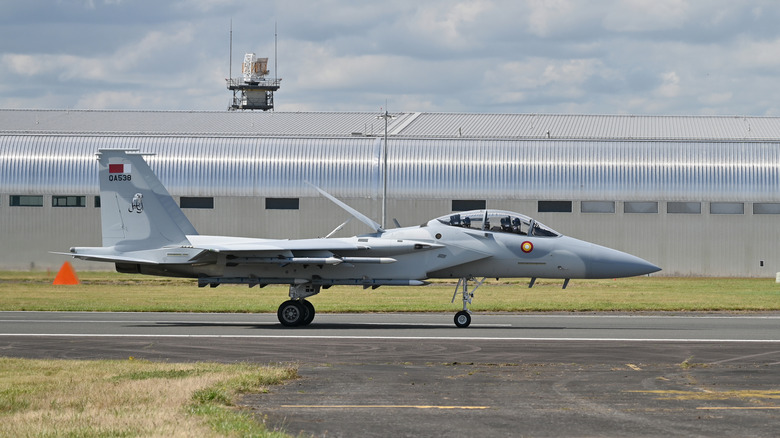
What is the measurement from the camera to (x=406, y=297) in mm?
35500

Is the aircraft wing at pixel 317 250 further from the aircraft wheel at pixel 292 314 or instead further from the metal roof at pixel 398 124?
the metal roof at pixel 398 124

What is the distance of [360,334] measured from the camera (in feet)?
71.4

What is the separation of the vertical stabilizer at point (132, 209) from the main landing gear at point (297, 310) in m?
2.83

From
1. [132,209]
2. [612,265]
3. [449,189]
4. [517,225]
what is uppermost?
[449,189]

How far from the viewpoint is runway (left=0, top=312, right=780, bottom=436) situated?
11.1 meters

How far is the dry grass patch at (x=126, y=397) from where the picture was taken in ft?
33.6

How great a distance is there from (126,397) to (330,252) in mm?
11746

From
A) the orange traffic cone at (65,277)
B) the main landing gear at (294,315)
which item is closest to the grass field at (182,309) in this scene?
the orange traffic cone at (65,277)

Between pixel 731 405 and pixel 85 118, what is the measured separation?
61616mm

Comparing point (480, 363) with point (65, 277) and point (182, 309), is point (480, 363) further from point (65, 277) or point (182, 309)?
point (65, 277)

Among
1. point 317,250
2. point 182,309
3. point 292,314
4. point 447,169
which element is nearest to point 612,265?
point 317,250

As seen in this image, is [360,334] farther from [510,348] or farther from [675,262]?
[675,262]

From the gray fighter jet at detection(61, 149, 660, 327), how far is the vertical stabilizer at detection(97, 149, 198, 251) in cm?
2

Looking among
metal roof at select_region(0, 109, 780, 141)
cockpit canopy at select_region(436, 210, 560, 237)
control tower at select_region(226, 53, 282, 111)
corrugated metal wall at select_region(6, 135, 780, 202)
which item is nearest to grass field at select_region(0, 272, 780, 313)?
cockpit canopy at select_region(436, 210, 560, 237)
